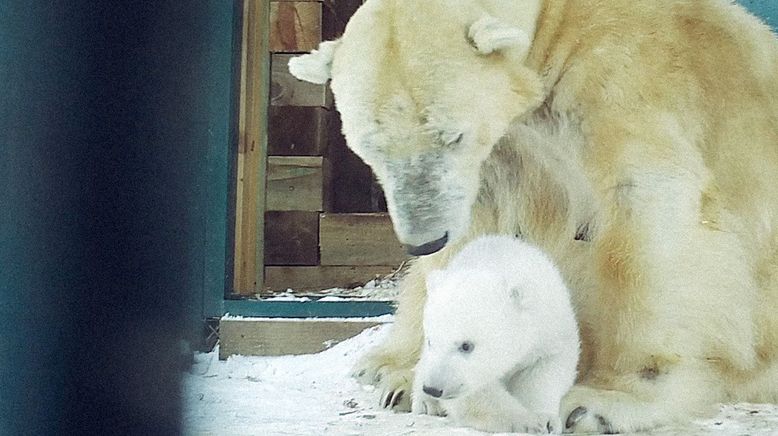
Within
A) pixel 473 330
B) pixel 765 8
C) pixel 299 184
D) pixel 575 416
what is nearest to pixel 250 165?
pixel 299 184

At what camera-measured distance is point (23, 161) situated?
1.91 ft

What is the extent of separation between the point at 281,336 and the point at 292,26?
0.32 metres

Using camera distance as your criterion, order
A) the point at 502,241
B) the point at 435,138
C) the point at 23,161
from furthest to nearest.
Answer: the point at 502,241
the point at 435,138
the point at 23,161

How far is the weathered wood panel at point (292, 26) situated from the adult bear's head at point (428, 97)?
0.06 metres

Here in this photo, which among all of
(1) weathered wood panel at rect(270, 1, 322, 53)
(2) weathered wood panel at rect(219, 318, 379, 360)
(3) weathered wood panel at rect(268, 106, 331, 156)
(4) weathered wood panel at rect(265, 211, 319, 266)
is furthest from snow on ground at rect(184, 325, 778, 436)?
(1) weathered wood panel at rect(270, 1, 322, 53)

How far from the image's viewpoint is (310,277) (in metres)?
0.94

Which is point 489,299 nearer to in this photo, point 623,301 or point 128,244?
point 623,301

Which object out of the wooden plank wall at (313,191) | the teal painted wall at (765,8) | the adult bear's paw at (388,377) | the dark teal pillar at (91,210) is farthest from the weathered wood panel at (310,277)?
the teal painted wall at (765,8)

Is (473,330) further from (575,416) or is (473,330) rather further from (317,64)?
(317,64)

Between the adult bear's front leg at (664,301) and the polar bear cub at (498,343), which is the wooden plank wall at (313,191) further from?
the adult bear's front leg at (664,301)

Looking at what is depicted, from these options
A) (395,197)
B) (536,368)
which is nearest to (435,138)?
(395,197)

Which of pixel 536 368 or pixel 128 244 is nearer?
pixel 128 244

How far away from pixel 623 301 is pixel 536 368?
0.37ft

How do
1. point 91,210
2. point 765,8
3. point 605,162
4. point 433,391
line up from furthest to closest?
point 765,8
point 605,162
point 433,391
point 91,210
